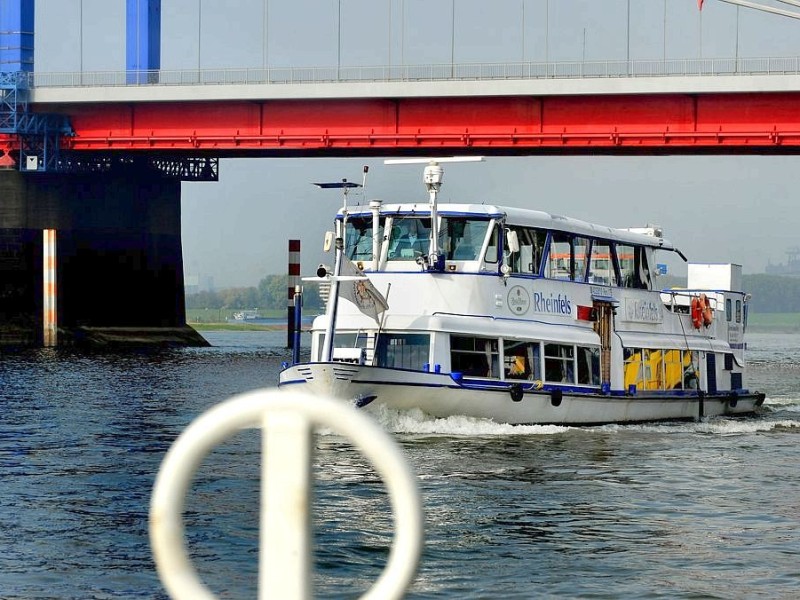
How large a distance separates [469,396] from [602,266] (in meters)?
6.06

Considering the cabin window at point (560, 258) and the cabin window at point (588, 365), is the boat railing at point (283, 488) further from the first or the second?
the cabin window at point (588, 365)

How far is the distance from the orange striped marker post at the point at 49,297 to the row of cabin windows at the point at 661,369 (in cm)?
5000

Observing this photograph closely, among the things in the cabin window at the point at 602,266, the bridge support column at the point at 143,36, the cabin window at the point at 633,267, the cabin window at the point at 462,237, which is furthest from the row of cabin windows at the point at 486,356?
the bridge support column at the point at 143,36

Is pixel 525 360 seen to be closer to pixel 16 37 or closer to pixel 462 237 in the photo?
pixel 462 237

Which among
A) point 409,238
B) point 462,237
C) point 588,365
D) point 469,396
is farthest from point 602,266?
point 469,396

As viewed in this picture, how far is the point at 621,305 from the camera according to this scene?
108 ft

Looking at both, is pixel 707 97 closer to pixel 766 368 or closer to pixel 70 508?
pixel 766 368

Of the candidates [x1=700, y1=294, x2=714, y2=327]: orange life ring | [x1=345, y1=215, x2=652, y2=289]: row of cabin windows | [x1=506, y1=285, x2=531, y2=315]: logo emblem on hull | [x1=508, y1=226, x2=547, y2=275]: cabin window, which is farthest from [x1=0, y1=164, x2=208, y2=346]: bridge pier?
[x1=506, y1=285, x2=531, y2=315]: logo emblem on hull

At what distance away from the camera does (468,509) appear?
19391 mm

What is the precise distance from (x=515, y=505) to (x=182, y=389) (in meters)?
27.9

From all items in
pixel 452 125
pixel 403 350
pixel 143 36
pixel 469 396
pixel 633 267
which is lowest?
pixel 469 396

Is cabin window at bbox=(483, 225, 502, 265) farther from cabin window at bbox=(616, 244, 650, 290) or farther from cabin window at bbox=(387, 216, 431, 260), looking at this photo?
cabin window at bbox=(616, 244, 650, 290)

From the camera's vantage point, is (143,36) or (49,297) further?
(143,36)

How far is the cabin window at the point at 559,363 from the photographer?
30.0 m
